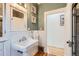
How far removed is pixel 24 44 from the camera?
1.33m

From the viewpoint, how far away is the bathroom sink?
4.17 ft

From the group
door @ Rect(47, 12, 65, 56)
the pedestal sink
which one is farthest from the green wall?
the pedestal sink

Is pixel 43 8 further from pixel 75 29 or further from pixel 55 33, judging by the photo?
pixel 55 33

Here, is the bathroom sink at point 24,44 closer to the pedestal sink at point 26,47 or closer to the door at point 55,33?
the pedestal sink at point 26,47

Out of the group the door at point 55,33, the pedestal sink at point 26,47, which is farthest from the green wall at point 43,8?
the pedestal sink at point 26,47

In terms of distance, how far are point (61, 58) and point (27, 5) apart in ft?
2.48

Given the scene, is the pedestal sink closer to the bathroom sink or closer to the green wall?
the bathroom sink

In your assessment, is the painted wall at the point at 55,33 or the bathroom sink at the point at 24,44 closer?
the bathroom sink at the point at 24,44

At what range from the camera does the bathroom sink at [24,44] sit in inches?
50.1

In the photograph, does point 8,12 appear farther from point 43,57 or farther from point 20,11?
point 43,57

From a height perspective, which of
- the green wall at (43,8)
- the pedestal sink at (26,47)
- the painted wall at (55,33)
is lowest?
the pedestal sink at (26,47)

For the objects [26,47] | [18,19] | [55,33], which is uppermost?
[18,19]

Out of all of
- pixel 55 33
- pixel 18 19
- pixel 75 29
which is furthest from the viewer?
pixel 55 33

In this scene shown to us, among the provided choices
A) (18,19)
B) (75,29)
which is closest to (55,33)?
(75,29)
